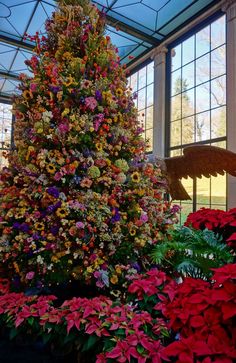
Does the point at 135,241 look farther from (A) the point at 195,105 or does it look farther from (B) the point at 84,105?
(A) the point at 195,105

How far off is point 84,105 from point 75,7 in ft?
2.39

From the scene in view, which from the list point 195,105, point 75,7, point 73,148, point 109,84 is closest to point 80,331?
point 73,148

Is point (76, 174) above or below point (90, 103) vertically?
below

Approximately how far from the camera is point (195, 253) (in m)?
1.60

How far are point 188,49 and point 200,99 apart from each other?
1.20 meters

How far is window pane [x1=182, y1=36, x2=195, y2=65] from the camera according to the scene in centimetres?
580

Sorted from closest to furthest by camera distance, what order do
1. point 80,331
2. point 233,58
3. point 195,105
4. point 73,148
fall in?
point 80,331
point 73,148
point 233,58
point 195,105

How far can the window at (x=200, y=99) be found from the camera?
16.7 ft

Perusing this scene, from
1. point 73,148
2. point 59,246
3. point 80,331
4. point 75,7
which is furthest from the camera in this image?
point 75,7

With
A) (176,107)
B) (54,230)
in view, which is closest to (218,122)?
(176,107)

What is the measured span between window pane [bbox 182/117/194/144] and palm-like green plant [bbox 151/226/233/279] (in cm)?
437

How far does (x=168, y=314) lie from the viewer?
3.06 feet

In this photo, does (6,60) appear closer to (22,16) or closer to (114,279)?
(22,16)

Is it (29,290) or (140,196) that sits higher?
(140,196)
